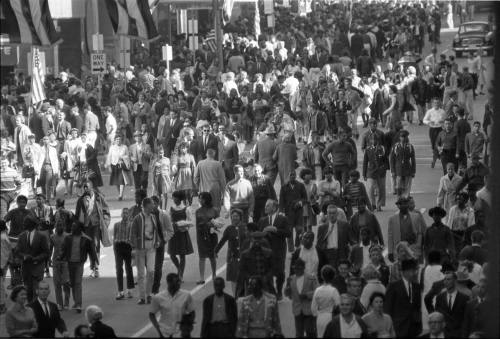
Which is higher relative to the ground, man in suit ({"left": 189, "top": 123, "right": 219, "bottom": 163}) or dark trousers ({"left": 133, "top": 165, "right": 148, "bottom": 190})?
man in suit ({"left": 189, "top": 123, "right": 219, "bottom": 163})

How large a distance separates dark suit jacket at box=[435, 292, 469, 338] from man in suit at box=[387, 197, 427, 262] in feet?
12.3

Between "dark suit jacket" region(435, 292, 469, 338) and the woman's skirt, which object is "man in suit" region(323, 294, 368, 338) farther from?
the woman's skirt

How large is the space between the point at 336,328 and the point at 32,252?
23.5 ft

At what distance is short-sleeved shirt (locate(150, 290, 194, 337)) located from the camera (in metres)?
15.7

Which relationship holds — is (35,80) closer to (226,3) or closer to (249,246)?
(226,3)

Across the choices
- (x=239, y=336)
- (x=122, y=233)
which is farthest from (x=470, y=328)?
(x=122, y=233)

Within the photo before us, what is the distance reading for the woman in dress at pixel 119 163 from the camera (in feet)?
96.3

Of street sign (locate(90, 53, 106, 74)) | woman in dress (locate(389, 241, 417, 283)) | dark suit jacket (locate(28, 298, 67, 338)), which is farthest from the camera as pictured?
street sign (locate(90, 53, 106, 74))

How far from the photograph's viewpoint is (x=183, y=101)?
117ft

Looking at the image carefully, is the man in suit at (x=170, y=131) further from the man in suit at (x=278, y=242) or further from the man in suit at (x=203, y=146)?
the man in suit at (x=278, y=242)

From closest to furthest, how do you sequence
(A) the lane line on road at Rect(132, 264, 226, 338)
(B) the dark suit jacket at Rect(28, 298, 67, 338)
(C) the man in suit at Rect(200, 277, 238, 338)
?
(C) the man in suit at Rect(200, 277, 238, 338) → (B) the dark suit jacket at Rect(28, 298, 67, 338) → (A) the lane line on road at Rect(132, 264, 226, 338)

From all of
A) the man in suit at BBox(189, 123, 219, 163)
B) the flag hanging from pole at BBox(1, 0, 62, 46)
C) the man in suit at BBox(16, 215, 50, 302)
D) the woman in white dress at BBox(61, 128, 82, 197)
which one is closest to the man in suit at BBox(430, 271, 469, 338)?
the man in suit at BBox(16, 215, 50, 302)

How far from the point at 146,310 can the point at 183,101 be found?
16.1 m

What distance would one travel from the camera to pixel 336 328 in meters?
14.1
